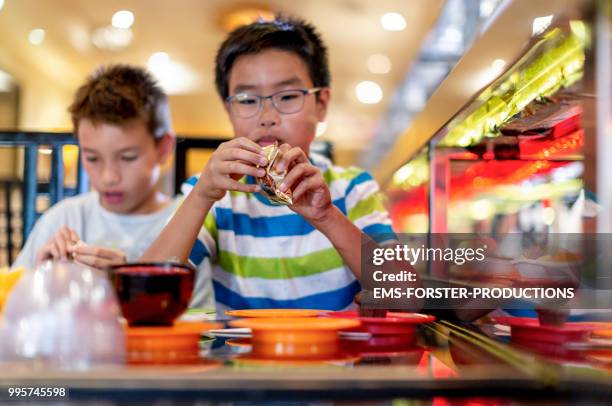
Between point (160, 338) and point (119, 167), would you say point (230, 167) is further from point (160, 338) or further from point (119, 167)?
point (119, 167)

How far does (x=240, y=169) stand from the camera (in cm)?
109

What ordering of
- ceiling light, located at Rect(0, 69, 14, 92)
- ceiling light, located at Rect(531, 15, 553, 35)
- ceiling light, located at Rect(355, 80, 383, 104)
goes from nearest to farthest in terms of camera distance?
ceiling light, located at Rect(531, 15, 553, 35)
ceiling light, located at Rect(0, 69, 14, 92)
ceiling light, located at Rect(355, 80, 383, 104)

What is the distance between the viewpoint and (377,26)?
4871 mm

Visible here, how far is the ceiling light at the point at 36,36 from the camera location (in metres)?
4.93

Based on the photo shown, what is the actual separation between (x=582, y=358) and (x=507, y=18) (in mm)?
495

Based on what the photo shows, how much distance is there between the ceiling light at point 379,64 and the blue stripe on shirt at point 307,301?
4.35 m

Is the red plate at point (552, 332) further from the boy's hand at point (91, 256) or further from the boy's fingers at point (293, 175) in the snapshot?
the boy's hand at point (91, 256)

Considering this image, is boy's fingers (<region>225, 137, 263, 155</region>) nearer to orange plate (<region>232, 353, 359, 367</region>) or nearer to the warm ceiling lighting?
orange plate (<region>232, 353, 359, 367</region>)

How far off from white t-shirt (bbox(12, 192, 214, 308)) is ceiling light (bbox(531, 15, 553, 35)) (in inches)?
45.9

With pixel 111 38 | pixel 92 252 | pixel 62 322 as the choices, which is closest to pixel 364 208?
pixel 92 252

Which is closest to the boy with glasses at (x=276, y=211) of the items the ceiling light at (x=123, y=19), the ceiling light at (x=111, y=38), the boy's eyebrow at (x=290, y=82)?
the boy's eyebrow at (x=290, y=82)

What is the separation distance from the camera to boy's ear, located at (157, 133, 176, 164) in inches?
71.6

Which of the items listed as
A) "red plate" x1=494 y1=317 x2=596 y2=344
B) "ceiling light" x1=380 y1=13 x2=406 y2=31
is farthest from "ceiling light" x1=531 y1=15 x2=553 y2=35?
"ceiling light" x1=380 y1=13 x2=406 y2=31

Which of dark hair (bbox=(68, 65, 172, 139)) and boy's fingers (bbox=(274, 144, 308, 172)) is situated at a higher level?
dark hair (bbox=(68, 65, 172, 139))
